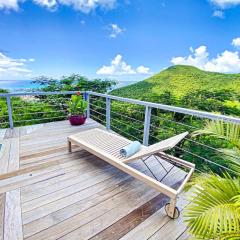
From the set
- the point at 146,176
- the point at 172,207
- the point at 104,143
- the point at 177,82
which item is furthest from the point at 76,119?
the point at 177,82

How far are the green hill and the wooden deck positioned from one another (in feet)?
17.0

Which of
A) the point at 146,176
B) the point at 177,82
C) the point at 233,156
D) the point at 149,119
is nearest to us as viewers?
the point at 233,156

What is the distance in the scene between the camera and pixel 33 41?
7531mm

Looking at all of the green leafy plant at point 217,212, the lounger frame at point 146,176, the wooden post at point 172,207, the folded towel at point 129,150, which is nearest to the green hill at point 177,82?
the lounger frame at point 146,176

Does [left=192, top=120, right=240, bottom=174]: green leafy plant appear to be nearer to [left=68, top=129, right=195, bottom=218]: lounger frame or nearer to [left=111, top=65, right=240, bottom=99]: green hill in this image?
[left=68, top=129, right=195, bottom=218]: lounger frame

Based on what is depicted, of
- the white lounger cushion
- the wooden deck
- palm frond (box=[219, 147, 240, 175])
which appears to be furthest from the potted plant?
palm frond (box=[219, 147, 240, 175])

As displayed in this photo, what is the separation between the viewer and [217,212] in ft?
3.31

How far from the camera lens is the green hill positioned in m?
7.66

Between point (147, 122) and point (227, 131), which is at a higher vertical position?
point (227, 131)

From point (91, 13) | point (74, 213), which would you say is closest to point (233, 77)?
point (91, 13)

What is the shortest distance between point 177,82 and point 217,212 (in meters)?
8.08

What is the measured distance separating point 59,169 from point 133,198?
1105 mm

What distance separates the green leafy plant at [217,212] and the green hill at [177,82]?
649cm

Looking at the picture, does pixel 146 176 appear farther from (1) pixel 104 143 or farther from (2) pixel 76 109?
(2) pixel 76 109
